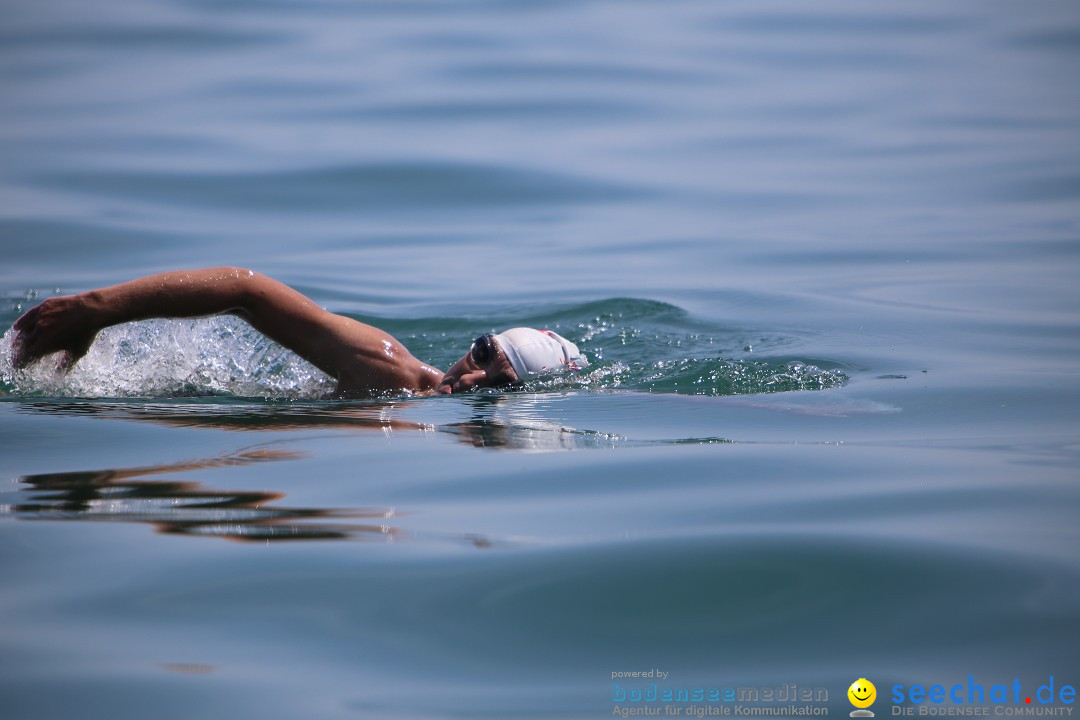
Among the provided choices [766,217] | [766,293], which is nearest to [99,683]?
[766,293]

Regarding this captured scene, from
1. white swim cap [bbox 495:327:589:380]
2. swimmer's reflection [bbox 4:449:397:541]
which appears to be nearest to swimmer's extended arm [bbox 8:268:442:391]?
white swim cap [bbox 495:327:589:380]

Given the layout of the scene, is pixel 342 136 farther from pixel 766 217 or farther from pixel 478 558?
pixel 478 558

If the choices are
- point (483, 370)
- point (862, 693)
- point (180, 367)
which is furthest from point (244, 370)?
point (862, 693)

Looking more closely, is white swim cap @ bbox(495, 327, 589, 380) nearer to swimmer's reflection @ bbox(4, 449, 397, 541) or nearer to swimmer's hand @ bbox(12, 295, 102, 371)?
swimmer's hand @ bbox(12, 295, 102, 371)

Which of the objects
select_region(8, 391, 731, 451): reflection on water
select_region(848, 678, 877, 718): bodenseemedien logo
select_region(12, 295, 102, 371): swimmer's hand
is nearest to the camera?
select_region(848, 678, 877, 718): bodenseemedien logo

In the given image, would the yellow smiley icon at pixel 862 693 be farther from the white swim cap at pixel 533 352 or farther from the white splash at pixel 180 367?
the white splash at pixel 180 367

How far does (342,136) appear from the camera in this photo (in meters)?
16.9

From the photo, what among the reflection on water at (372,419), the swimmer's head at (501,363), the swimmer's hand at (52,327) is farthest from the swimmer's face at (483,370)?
the swimmer's hand at (52,327)

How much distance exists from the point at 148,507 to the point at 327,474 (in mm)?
731

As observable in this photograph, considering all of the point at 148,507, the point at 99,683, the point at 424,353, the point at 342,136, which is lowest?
the point at 99,683

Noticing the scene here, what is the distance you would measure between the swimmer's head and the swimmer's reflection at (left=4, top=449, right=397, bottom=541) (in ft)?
9.13

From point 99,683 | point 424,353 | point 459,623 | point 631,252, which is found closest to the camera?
point 99,683

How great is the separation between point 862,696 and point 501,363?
4.50m

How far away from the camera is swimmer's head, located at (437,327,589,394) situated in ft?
23.1
